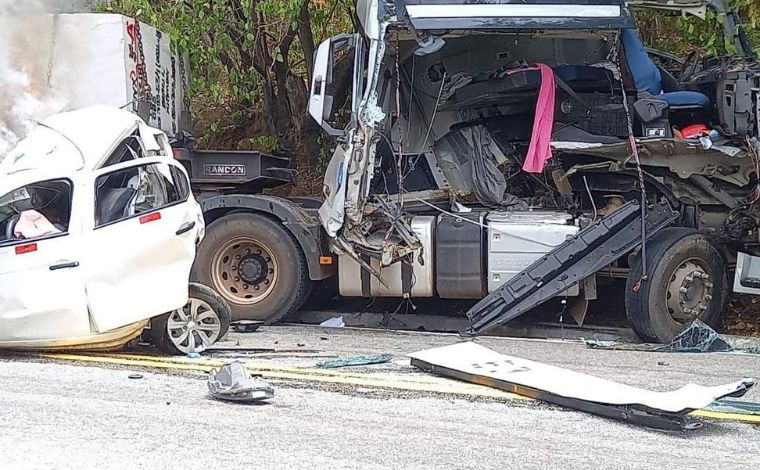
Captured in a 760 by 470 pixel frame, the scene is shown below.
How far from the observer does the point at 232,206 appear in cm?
991

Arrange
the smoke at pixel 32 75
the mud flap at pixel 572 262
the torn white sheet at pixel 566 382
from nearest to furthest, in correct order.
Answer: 1. the torn white sheet at pixel 566 382
2. the mud flap at pixel 572 262
3. the smoke at pixel 32 75

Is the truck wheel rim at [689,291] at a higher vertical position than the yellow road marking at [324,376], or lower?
higher

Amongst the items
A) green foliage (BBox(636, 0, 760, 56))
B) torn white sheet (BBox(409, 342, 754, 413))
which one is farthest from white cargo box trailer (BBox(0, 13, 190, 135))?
green foliage (BBox(636, 0, 760, 56))

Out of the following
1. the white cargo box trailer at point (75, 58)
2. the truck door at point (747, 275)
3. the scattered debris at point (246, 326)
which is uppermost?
the white cargo box trailer at point (75, 58)

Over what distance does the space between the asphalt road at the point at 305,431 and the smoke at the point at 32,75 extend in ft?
11.2

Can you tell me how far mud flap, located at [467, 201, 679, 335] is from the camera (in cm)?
888

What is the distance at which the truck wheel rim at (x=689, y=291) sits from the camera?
29.2 feet

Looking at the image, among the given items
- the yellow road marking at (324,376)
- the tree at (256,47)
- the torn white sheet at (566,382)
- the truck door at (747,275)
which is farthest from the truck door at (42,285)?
the truck door at (747,275)

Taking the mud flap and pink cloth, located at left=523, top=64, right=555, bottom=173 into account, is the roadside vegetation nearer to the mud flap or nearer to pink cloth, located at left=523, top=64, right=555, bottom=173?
pink cloth, located at left=523, top=64, right=555, bottom=173

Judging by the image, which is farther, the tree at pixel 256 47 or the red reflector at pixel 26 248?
the tree at pixel 256 47

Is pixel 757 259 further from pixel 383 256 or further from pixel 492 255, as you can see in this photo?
pixel 383 256

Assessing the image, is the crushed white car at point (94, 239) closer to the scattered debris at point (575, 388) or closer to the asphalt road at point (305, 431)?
the asphalt road at point (305, 431)

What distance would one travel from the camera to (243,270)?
9.91 meters

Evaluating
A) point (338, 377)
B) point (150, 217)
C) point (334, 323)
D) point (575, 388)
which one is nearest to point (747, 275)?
point (575, 388)
